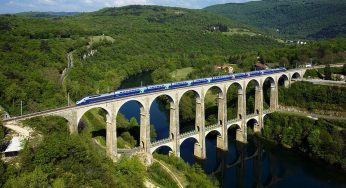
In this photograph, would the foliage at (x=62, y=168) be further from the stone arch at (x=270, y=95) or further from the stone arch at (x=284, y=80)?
the stone arch at (x=284, y=80)

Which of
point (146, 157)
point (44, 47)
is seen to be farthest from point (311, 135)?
point (44, 47)

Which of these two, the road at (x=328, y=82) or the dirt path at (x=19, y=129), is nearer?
the dirt path at (x=19, y=129)

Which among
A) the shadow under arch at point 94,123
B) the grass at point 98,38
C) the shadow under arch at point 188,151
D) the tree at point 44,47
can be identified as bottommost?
the shadow under arch at point 188,151

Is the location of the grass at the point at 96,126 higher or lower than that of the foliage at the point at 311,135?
higher

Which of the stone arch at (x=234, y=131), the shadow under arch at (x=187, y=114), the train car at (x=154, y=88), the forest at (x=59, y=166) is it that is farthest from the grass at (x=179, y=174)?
the shadow under arch at (x=187, y=114)

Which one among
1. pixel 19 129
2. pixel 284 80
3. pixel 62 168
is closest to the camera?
pixel 62 168

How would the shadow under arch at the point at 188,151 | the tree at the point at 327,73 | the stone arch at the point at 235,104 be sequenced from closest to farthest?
the shadow under arch at the point at 188,151
the stone arch at the point at 235,104
the tree at the point at 327,73

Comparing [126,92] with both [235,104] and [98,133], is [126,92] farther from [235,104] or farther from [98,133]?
[235,104]
